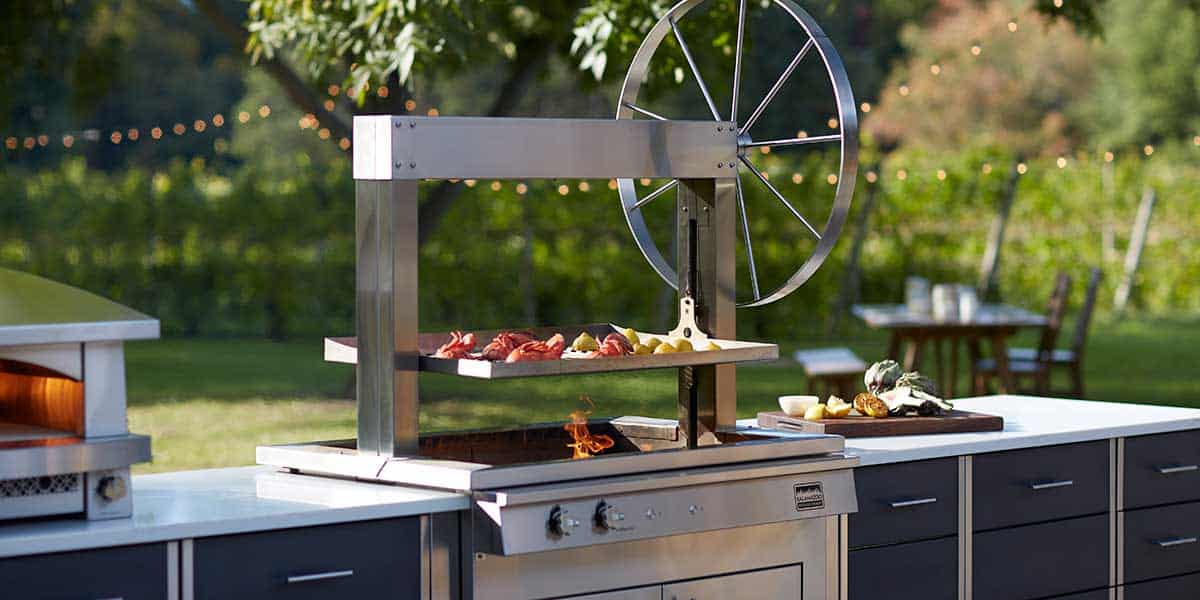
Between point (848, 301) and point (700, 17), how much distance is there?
22.2 ft

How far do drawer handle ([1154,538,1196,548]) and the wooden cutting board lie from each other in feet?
1.89

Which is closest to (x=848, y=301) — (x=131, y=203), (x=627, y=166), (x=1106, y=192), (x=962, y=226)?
(x=962, y=226)

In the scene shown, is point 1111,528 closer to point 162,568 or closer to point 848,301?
point 162,568

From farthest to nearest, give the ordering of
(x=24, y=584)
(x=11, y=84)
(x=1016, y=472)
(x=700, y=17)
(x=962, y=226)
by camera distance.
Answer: (x=962, y=226) → (x=11, y=84) → (x=700, y=17) → (x=1016, y=472) → (x=24, y=584)

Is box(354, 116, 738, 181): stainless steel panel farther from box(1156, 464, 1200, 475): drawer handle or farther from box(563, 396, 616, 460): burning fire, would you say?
box(1156, 464, 1200, 475): drawer handle

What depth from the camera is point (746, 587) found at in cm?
333

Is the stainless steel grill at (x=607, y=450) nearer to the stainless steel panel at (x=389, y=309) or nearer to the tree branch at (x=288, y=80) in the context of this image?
the stainless steel panel at (x=389, y=309)

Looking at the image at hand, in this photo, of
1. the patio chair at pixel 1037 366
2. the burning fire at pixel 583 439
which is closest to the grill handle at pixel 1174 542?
the burning fire at pixel 583 439

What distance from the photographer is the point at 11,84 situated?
32.6 feet

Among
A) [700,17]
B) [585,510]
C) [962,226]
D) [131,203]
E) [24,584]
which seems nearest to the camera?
[24,584]

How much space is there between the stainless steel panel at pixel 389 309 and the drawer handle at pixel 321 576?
279mm

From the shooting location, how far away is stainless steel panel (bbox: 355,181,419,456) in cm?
303

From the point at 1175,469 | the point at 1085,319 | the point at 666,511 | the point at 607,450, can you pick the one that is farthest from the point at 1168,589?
the point at 1085,319

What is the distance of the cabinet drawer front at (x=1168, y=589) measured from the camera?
4078 mm
